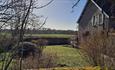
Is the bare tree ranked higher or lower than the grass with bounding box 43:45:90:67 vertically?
higher

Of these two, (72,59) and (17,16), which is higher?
(17,16)

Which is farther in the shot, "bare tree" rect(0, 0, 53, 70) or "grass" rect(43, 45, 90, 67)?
"grass" rect(43, 45, 90, 67)

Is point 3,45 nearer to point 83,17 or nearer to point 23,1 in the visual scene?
point 23,1

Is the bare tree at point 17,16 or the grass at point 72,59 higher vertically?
the bare tree at point 17,16

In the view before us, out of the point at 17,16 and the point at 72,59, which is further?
the point at 72,59

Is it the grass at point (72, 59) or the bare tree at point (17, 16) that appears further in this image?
the grass at point (72, 59)

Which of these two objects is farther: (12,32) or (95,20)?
(95,20)

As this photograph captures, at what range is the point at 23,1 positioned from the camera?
12.2 feet

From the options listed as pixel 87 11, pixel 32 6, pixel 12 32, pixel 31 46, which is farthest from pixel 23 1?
pixel 87 11

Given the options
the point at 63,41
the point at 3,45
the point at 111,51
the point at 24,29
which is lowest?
the point at 63,41

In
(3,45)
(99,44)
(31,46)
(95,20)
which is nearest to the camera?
(3,45)

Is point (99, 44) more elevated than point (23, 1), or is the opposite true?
point (23, 1)

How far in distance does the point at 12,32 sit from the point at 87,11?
34.5 m

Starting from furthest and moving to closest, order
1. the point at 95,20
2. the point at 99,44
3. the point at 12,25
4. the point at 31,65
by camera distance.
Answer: the point at 95,20 < the point at 99,44 < the point at 31,65 < the point at 12,25
